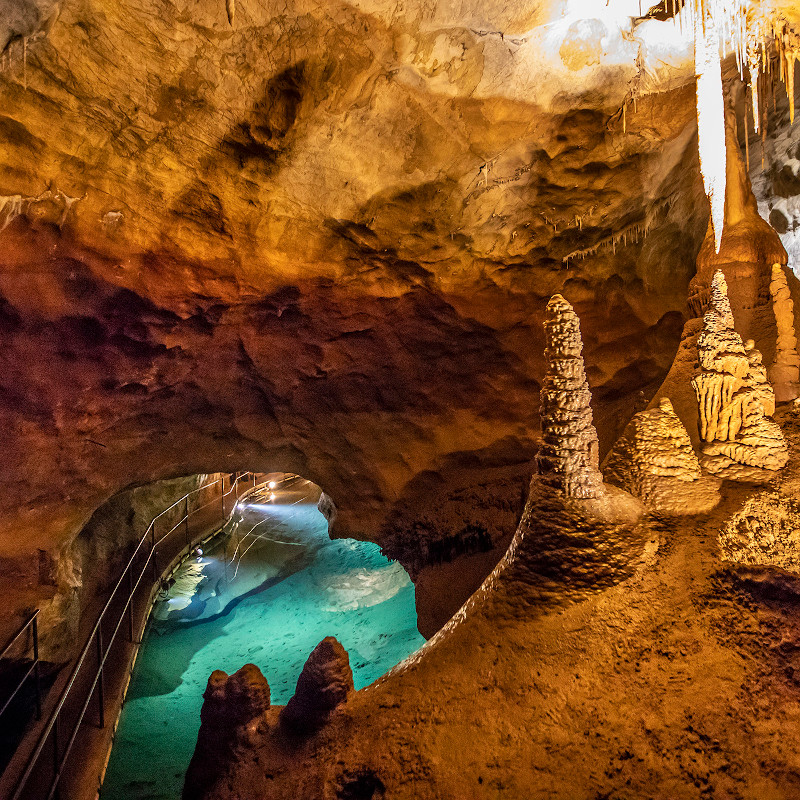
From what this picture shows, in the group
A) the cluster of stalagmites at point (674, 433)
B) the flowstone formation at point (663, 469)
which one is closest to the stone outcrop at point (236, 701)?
the cluster of stalagmites at point (674, 433)

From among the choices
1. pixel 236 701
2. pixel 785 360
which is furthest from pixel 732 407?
pixel 236 701

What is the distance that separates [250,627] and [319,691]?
7264 mm

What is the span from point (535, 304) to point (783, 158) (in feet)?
33.7

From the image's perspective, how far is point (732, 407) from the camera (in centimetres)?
452

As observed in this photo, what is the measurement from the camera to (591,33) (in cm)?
583

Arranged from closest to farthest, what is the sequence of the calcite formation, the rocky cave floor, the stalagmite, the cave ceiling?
the rocky cave floor → the calcite formation → the cave ceiling → the stalagmite

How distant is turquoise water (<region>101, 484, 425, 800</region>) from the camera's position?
21.1 ft

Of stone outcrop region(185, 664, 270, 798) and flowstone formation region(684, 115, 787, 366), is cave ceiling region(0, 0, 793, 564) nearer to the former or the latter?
flowstone formation region(684, 115, 787, 366)

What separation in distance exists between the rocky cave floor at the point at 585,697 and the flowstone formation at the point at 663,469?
0.34 meters

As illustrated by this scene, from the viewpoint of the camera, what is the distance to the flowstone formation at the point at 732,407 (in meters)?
4.44

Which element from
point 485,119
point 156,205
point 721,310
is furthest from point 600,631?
point 156,205

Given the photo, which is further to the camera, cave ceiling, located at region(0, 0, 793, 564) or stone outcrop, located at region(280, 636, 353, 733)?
cave ceiling, located at region(0, 0, 793, 564)

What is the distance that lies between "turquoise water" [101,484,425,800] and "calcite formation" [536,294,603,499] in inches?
244

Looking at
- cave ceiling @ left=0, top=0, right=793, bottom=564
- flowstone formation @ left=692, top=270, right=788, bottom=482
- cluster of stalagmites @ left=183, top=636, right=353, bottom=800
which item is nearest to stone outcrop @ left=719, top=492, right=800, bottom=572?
flowstone formation @ left=692, top=270, right=788, bottom=482
